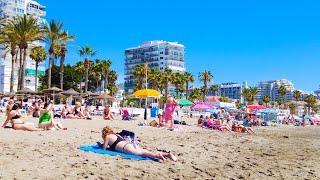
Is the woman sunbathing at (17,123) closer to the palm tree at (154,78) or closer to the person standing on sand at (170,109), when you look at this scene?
the person standing on sand at (170,109)

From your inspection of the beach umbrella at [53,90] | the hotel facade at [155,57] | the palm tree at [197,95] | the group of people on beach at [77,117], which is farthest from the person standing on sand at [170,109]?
the hotel facade at [155,57]

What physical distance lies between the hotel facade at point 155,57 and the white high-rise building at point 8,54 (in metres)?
55.8

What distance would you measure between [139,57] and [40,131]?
180 metres

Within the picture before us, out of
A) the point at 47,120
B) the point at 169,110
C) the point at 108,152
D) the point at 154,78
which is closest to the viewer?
the point at 108,152

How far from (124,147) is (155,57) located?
17924 centimetres

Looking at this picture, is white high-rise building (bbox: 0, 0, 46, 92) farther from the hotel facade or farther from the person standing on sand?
the person standing on sand

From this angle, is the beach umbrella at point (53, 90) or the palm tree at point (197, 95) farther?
the palm tree at point (197, 95)

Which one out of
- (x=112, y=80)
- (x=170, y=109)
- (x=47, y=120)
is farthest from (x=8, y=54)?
(x=47, y=120)

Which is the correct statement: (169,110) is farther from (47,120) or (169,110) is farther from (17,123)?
(17,123)

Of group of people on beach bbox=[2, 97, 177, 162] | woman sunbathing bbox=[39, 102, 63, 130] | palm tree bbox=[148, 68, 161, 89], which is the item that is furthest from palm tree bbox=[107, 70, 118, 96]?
woman sunbathing bbox=[39, 102, 63, 130]

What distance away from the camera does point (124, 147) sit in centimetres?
913

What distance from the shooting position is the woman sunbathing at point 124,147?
28.3 ft

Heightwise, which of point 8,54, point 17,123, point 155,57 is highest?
point 155,57

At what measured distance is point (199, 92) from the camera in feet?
361
